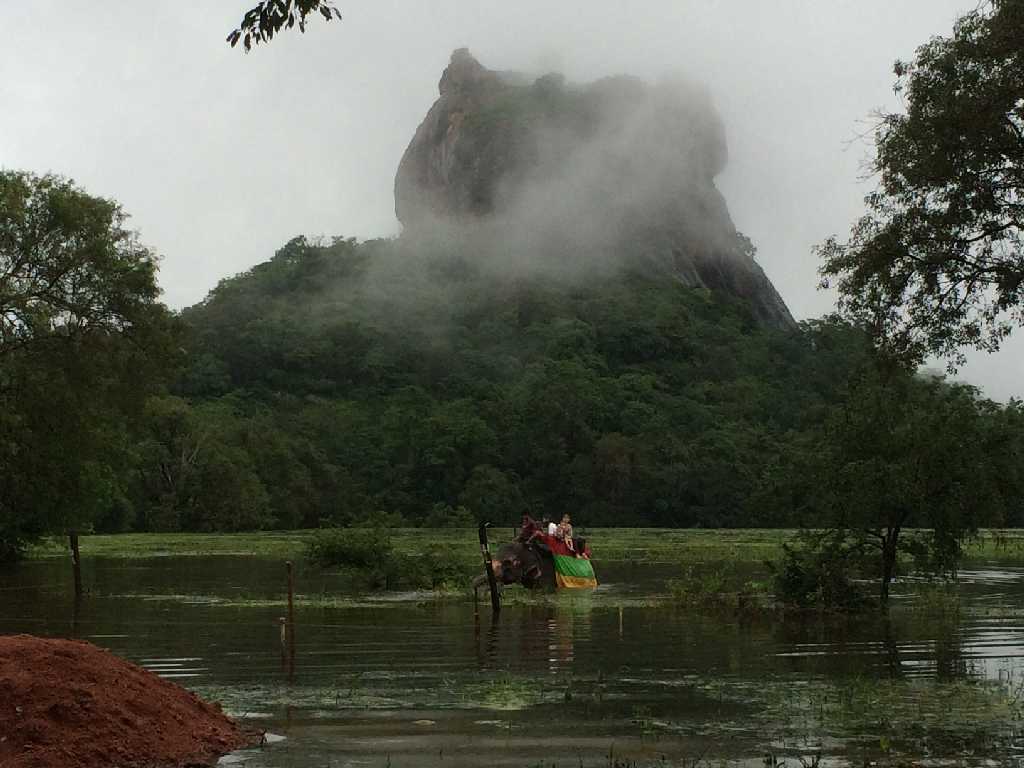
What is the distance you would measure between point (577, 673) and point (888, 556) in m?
13.3

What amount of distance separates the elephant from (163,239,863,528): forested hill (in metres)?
31.6

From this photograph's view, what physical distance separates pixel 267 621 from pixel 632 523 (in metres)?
63.1

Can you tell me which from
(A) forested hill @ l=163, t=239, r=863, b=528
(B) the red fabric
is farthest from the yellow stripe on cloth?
(A) forested hill @ l=163, t=239, r=863, b=528

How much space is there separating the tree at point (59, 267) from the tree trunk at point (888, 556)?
19.5 m

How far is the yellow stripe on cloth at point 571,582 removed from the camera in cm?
4031

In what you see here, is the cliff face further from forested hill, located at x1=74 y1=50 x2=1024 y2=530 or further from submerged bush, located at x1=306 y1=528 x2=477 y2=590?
submerged bush, located at x1=306 y1=528 x2=477 y2=590

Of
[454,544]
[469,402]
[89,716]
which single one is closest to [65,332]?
[89,716]

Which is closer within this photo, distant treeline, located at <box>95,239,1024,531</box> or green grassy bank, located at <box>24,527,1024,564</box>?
green grassy bank, located at <box>24,527,1024,564</box>

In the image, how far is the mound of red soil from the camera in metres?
12.5

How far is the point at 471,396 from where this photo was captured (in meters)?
110

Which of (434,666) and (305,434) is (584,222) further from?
(434,666)

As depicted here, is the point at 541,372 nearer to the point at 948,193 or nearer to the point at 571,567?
the point at 571,567

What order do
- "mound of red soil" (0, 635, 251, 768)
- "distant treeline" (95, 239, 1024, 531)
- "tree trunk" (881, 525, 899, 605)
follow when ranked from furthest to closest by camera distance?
→ "distant treeline" (95, 239, 1024, 531) < "tree trunk" (881, 525, 899, 605) < "mound of red soil" (0, 635, 251, 768)

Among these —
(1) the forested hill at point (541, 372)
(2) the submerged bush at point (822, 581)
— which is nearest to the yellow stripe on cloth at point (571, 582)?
(1) the forested hill at point (541, 372)
